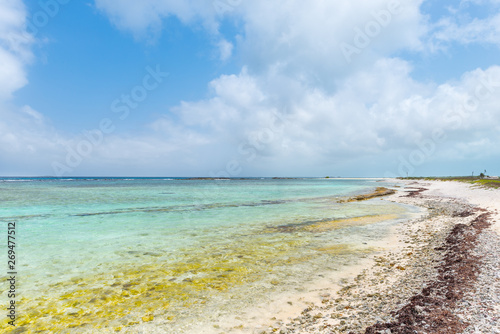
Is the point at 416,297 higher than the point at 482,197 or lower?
lower

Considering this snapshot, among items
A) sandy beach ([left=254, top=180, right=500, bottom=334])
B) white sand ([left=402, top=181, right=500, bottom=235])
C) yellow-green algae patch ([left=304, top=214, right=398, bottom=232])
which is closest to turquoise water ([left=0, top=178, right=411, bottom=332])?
yellow-green algae patch ([left=304, top=214, right=398, bottom=232])

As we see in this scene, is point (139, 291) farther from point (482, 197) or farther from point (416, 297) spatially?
point (482, 197)

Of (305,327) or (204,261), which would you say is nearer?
(305,327)

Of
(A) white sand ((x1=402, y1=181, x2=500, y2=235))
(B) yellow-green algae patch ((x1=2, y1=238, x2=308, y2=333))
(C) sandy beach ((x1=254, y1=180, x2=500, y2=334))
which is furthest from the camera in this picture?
(A) white sand ((x1=402, y1=181, x2=500, y2=235))

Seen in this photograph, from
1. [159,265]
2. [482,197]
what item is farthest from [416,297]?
[482,197]

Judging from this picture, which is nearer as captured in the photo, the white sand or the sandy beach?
the sandy beach

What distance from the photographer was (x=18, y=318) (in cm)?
743

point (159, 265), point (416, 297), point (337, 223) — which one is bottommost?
point (337, 223)

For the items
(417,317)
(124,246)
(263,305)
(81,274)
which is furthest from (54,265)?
(417,317)

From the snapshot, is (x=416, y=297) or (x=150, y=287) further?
(x=150, y=287)

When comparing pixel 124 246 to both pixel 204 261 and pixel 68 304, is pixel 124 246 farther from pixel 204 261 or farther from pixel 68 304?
pixel 68 304

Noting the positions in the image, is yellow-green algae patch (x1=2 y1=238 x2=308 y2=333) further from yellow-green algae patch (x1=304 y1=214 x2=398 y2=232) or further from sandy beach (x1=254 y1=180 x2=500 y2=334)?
yellow-green algae patch (x1=304 y1=214 x2=398 y2=232)

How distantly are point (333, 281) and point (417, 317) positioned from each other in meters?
3.73

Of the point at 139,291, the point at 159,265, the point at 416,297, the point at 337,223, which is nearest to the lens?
the point at 416,297
